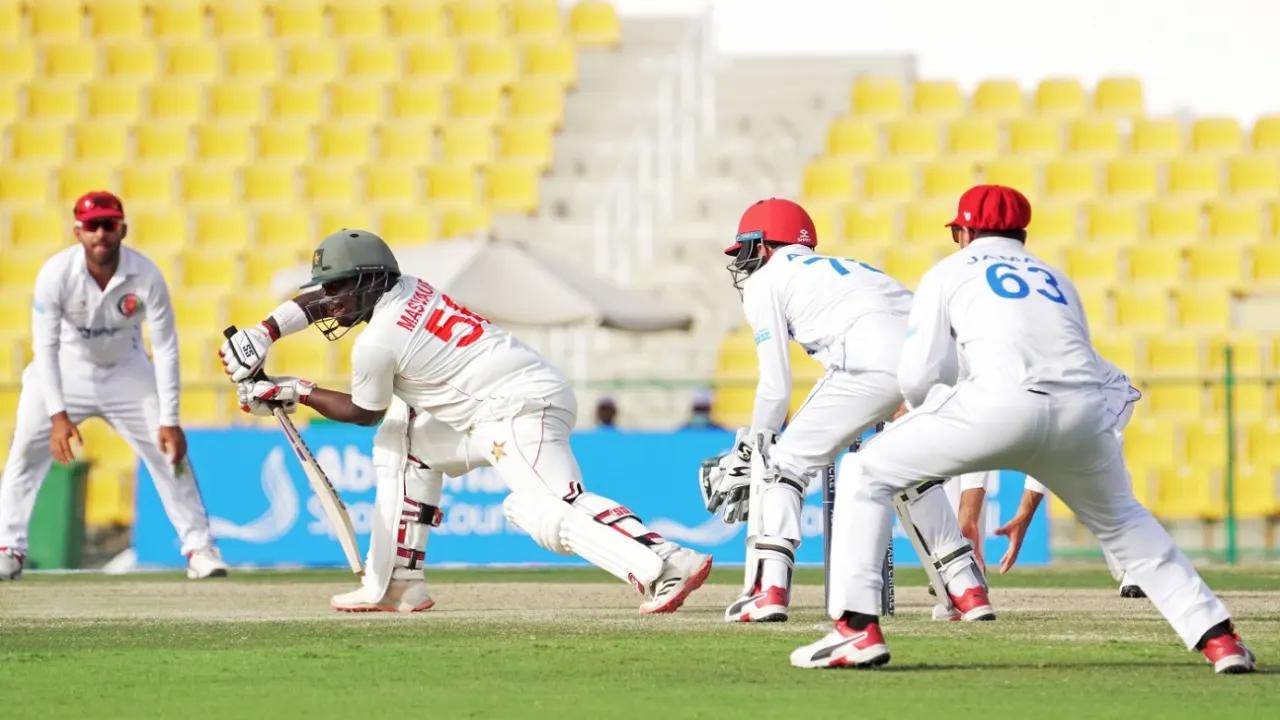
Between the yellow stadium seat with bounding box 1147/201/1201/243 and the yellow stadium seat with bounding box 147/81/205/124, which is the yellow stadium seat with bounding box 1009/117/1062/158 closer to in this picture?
the yellow stadium seat with bounding box 1147/201/1201/243

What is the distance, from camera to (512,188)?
23.8 m

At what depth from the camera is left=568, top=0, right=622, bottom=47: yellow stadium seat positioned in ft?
85.1

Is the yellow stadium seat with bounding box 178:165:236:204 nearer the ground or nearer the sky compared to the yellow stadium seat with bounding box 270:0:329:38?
nearer the ground

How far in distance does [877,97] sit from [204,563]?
13490 mm

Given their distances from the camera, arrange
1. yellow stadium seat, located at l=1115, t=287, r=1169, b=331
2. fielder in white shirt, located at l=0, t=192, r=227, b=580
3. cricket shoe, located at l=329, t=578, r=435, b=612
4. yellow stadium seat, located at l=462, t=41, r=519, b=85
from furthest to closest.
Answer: yellow stadium seat, located at l=462, t=41, r=519, b=85, yellow stadium seat, located at l=1115, t=287, r=1169, b=331, fielder in white shirt, located at l=0, t=192, r=227, b=580, cricket shoe, located at l=329, t=578, r=435, b=612

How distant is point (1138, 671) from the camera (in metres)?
7.50

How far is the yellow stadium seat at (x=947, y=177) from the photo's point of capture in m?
23.4

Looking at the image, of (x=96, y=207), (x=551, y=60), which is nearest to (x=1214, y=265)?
(x=551, y=60)

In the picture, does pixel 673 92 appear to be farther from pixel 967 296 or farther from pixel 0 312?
pixel 967 296

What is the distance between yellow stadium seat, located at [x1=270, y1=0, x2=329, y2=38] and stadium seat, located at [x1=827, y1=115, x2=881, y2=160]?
677 centimetres

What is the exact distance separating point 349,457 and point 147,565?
1938mm

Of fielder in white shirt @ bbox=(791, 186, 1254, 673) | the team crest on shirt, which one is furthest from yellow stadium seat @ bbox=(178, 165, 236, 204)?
fielder in white shirt @ bbox=(791, 186, 1254, 673)

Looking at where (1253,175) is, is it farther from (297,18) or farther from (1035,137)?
(297,18)

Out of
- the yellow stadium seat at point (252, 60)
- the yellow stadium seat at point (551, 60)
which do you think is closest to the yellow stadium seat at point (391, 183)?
the yellow stadium seat at point (551, 60)
